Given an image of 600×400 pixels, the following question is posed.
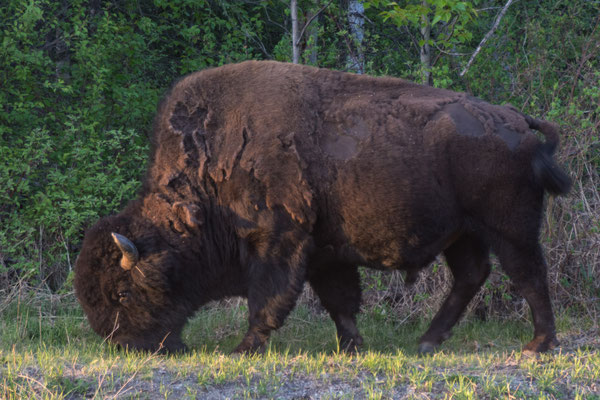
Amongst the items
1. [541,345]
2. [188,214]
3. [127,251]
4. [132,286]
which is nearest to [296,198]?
[188,214]

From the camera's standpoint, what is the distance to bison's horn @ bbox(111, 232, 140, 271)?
6039 millimetres

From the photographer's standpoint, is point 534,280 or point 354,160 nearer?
point 354,160

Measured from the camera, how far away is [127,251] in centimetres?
610

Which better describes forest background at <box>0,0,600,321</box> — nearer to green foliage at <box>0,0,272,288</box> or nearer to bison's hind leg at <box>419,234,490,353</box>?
green foliage at <box>0,0,272,288</box>

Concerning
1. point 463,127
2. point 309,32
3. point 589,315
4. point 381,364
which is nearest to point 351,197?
point 463,127

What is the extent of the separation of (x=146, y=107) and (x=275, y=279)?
454 centimetres

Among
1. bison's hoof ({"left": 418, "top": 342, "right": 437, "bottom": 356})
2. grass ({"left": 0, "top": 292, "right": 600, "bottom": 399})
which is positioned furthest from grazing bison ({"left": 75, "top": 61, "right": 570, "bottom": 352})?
bison's hoof ({"left": 418, "top": 342, "right": 437, "bottom": 356})

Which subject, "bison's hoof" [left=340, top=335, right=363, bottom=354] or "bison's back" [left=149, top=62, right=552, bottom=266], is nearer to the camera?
"bison's back" [left=149, top=62, right=552, bottom=266]

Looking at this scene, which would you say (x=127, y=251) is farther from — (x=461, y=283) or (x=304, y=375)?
(x=461, y=283)

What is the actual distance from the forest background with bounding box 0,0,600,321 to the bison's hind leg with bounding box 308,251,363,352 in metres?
1.47

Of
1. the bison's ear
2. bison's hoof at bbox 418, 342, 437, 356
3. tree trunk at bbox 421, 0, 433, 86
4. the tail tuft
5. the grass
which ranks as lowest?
bison's hoof at bbox 418, 342, 437, 356

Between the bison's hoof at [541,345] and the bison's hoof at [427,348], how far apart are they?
81cm

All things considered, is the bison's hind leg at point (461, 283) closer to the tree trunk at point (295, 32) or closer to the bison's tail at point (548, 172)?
the bison's tail at point (548, 172)

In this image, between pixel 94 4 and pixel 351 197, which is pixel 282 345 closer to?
pixel 351 197
